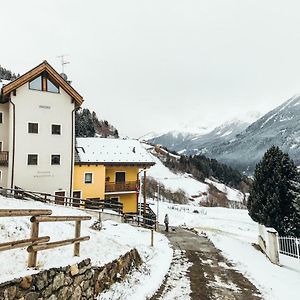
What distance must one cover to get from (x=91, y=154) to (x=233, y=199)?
91567 mm

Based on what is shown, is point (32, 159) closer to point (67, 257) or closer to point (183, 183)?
point (67, 257)

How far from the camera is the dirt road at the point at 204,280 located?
9.57m

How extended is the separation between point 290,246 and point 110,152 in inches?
860

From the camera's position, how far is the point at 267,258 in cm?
1631

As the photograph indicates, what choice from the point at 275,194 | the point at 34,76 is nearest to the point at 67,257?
the point at 275,194

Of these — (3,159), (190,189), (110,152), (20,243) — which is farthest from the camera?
(190,189)

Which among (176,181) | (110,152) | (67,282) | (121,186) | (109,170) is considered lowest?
(67,282)

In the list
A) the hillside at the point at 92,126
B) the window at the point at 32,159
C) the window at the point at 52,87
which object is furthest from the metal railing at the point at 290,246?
the hillside at the point at 92,126

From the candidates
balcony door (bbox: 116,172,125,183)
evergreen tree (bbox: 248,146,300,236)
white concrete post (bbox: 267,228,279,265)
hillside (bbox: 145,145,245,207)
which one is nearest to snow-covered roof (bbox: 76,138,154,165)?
balcony door (bbox: 116,172,125,183)

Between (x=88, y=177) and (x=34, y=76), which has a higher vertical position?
(x=34, y=76)

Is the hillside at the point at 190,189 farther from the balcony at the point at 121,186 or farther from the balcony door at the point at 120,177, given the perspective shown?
the balcony door at the point at 120,177

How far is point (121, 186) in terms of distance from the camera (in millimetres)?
34594

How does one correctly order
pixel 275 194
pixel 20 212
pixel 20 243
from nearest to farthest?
1. pixel 20 243
2. pixel 20 212
3. pixel 275 194

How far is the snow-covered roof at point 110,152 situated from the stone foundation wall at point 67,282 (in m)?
23.2
